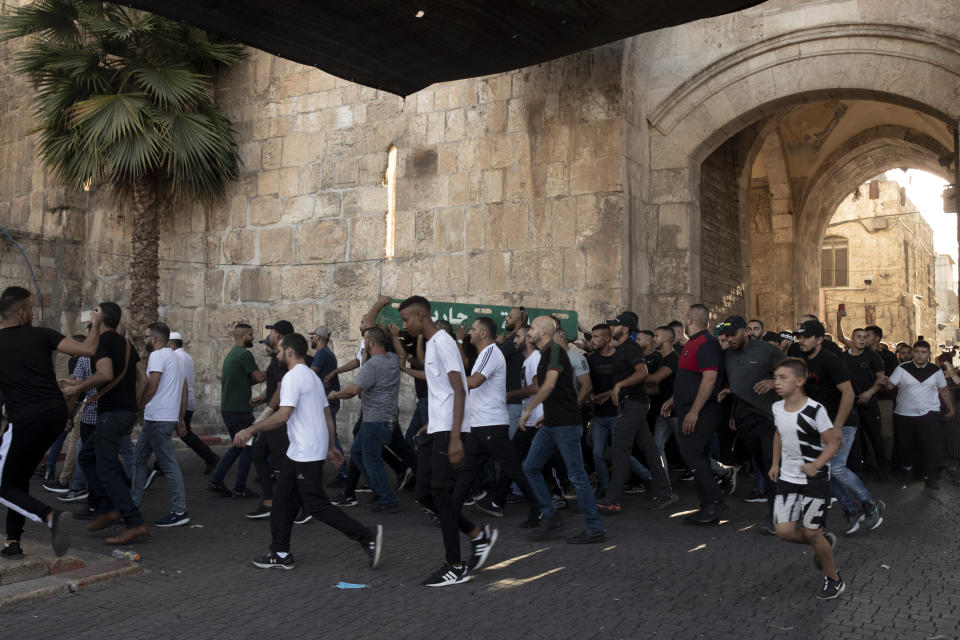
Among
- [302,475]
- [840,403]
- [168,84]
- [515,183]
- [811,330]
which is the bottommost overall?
[302,475]

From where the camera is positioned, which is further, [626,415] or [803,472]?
[626,415]

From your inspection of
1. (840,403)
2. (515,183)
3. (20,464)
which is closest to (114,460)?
(20,464)

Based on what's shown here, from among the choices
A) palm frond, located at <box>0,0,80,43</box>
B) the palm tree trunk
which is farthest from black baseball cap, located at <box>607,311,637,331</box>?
palm frond, located at <box>0,0,80,43</box>

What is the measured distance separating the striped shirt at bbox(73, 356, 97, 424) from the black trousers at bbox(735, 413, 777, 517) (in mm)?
5189

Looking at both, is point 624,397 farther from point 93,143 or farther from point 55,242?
point 55,242

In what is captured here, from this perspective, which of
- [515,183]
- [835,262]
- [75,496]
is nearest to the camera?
[75,496]

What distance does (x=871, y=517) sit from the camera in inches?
266

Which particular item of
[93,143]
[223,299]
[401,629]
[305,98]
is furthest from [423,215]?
[401,629]

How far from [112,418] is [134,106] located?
8054 mm

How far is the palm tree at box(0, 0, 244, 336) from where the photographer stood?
13242 millimetres

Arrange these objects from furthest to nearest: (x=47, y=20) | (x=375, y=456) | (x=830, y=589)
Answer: (x=47, y=20)
(x=375, y=456)
(x=830, y=589)

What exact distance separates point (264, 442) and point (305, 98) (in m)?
8.06

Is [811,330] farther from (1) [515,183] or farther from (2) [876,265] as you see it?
(2) [876,265]

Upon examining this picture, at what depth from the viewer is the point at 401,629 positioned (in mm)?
4344
